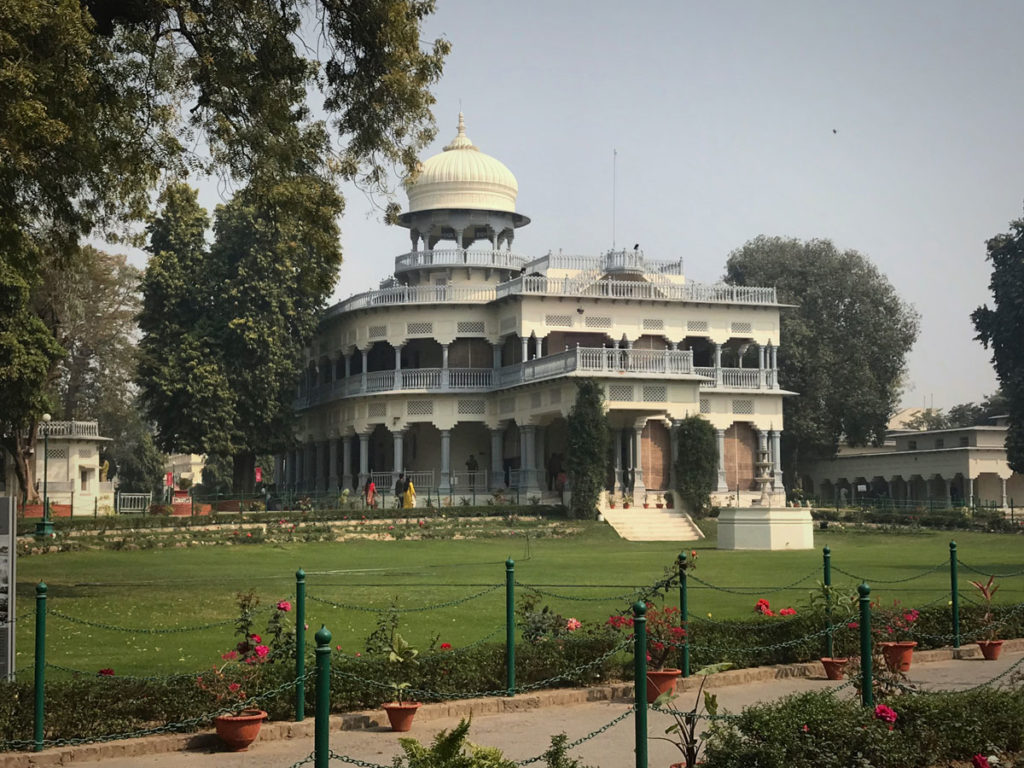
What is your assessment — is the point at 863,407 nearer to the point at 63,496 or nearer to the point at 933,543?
the point at 933,543

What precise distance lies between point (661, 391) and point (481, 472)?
31.6 feet

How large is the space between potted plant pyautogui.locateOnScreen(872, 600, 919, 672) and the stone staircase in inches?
896

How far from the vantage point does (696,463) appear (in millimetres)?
44406

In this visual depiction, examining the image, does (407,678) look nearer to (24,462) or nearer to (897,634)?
(897,634)

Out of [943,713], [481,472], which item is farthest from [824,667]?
[481,472]

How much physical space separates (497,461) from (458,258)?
8.76m

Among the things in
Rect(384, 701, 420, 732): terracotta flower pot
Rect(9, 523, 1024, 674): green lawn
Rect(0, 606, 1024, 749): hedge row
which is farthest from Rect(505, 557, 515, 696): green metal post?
Rect(384, 701, 420, 732): terracotta flower pot

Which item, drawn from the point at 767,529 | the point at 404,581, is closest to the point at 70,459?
the point at 767,529

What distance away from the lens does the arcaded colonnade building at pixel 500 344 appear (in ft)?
164

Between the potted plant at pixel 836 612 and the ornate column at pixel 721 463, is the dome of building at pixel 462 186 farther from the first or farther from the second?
the potted plant at pixel 836 612

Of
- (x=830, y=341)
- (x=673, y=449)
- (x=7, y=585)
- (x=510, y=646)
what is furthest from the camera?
(x=830, y=341)

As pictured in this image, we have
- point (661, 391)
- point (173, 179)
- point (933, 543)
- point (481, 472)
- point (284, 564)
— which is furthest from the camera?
point (481, 472)

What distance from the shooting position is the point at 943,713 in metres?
10.5

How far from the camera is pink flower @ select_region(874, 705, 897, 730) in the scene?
9.79m
